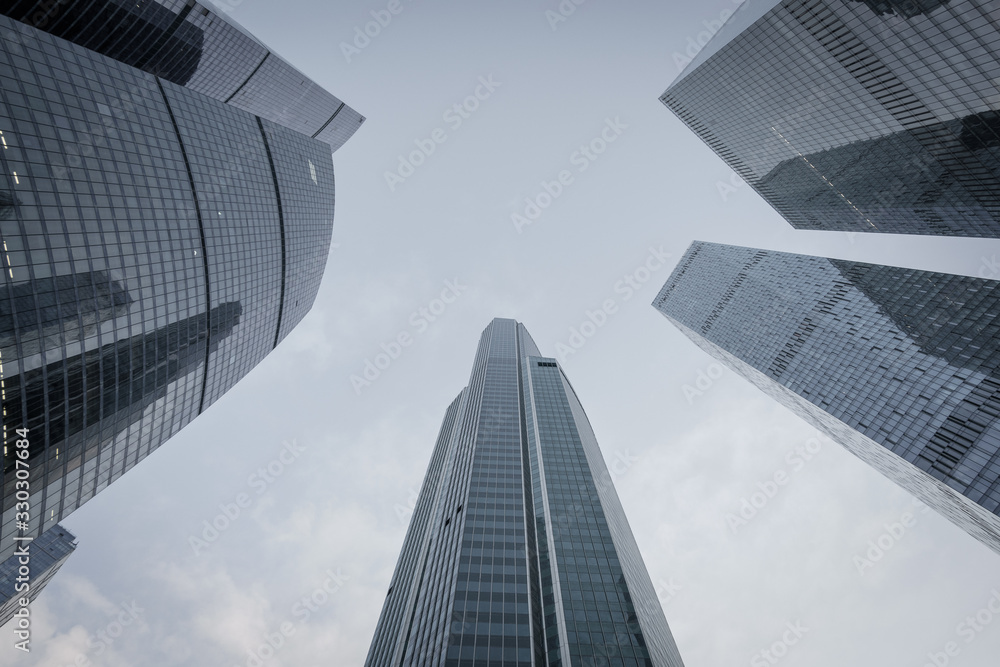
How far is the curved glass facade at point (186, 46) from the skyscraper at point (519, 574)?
292 ft

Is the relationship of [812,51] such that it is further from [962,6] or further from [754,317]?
[754,317]

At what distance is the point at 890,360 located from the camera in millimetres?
79188

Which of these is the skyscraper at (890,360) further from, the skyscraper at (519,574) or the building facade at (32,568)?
the building facade at (32,568)

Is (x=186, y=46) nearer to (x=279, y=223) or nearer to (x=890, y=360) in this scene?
(x=279, y=223)

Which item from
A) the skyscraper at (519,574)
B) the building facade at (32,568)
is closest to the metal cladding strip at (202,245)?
the building facade at (32,568)

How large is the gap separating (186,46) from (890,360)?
5882 inches

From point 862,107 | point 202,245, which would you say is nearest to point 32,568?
point 202,245

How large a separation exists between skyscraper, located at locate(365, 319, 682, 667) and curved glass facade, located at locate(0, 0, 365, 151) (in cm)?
8896

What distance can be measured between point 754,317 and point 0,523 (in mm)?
137474

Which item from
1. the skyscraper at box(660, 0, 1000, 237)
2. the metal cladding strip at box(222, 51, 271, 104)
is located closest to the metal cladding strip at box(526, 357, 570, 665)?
the skyscraper at box(660, 0, 1000, 237)

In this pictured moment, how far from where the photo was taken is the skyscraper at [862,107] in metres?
56.4

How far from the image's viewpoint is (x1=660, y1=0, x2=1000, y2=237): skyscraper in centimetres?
5641

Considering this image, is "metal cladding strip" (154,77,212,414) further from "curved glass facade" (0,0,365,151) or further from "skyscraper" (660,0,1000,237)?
"skyscraper" (660,0,1000,237)

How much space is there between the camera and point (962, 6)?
50156 mm
